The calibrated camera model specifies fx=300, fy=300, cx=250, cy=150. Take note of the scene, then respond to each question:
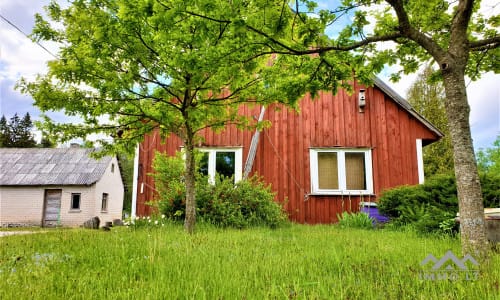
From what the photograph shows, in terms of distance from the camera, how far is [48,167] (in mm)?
22188

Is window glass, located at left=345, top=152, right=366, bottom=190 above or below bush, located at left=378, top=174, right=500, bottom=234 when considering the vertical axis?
above

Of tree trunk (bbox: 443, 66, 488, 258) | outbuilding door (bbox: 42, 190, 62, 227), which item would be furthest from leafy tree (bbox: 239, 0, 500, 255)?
outbuilding door (bbox: 42, 190, 62, 227)

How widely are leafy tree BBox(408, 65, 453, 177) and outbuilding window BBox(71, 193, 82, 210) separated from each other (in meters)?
23.4

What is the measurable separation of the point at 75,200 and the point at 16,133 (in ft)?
98.7

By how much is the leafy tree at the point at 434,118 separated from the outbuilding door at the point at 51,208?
24.7 m

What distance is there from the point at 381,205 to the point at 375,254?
166 inches

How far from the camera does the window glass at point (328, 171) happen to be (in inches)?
381

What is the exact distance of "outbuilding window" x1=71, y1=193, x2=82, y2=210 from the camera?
69.2ft

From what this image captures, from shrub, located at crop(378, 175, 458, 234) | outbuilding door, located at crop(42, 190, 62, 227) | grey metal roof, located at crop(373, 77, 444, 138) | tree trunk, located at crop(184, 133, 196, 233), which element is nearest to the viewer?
shrub, located at crop(378, 175, 458, 234)

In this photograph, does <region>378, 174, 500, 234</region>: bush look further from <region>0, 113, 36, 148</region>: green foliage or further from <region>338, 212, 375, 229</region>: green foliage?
<region>0, 113, 36, 148</region>: green foliage

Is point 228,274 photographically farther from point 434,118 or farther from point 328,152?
point 434,118

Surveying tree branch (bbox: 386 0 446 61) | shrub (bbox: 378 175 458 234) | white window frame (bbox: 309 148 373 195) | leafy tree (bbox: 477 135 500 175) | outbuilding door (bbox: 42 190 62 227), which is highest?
leafy tree (bbox: 477 135 500 175)

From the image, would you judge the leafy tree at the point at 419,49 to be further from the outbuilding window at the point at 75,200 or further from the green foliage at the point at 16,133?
the green foliage at the point at 16,133

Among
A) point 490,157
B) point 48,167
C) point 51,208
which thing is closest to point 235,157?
point 51,208
